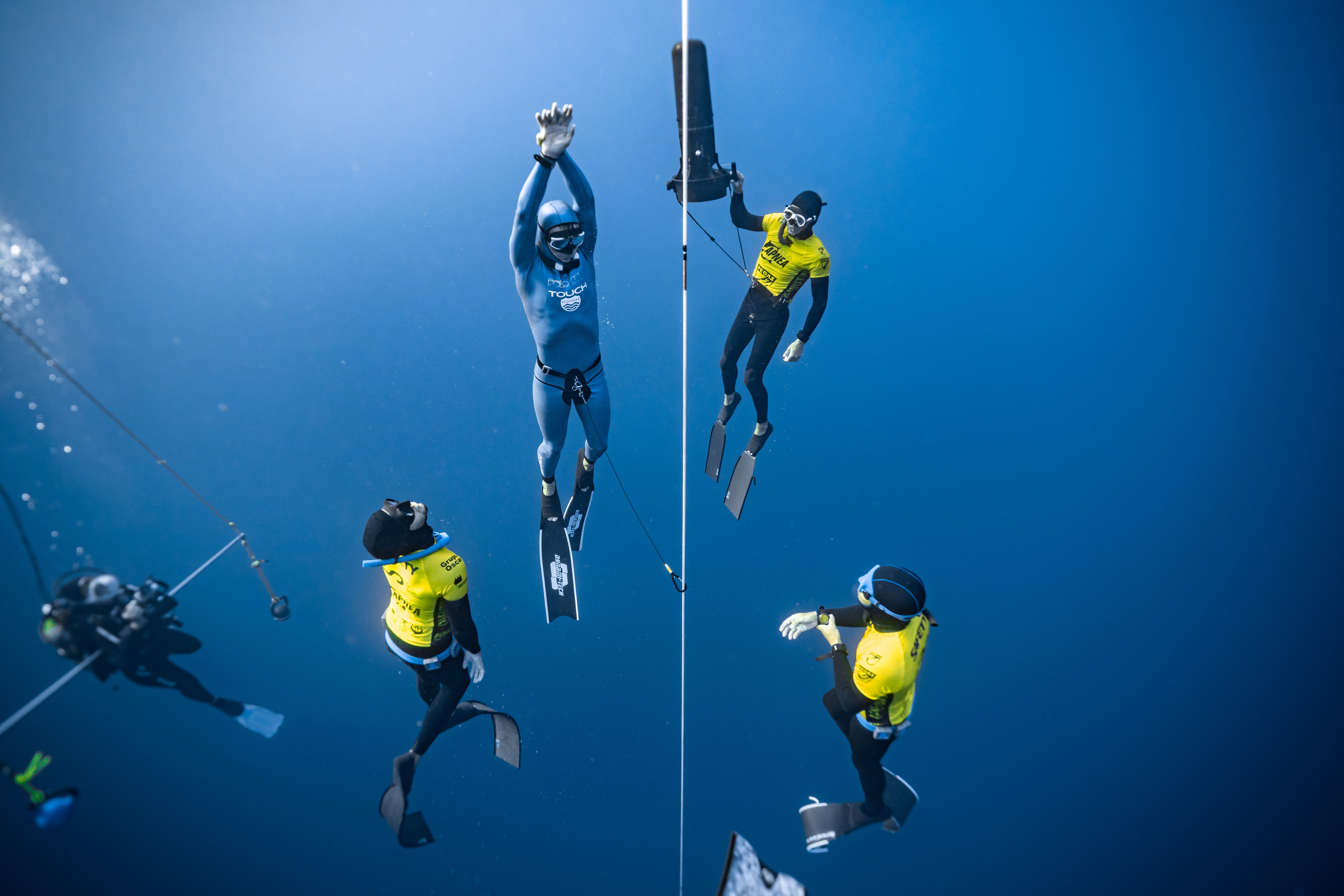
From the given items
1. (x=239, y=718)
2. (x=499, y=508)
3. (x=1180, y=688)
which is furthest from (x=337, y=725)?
(x=1180, y=688)

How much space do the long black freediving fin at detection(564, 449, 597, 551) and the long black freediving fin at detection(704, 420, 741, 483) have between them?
71 centimetres

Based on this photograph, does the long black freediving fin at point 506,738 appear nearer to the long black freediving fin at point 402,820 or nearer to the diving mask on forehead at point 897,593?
the long black freediving fin at point 402,820

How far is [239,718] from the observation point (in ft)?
9.89

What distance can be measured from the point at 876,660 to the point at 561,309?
2285 millimetres

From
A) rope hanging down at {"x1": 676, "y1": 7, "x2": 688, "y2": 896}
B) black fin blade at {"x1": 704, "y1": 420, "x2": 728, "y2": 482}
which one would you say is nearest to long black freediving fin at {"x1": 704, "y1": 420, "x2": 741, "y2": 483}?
black fin blade at {"x1": 704, "y1": 420, "x2": 728, "y2": 482}

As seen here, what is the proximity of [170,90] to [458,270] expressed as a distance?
4.69 feet

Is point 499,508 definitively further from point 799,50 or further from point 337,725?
point 799,50

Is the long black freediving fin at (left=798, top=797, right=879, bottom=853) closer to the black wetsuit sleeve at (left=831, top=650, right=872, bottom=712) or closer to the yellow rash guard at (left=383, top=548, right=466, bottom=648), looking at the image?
the black wetsuit sleeve at (left=831, top=650, right=872, bottom=712)

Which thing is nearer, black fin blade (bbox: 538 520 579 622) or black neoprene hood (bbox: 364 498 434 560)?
black neoprene hood (bbox: 364 498 434 560)

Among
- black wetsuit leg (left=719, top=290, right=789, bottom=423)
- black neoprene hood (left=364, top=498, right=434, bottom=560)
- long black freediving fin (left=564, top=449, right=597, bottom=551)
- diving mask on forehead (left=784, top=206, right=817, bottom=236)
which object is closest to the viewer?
black neoprene hood (left=364, top=498, right=434, bottom=560)

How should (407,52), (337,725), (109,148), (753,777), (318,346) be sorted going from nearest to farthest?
(109,148), (407,52), (318,346), (337,725), (753,777)

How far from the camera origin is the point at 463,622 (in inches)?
110

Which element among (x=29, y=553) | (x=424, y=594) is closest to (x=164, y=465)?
(x=29, y=553)

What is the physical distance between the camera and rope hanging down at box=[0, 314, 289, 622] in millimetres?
2580
